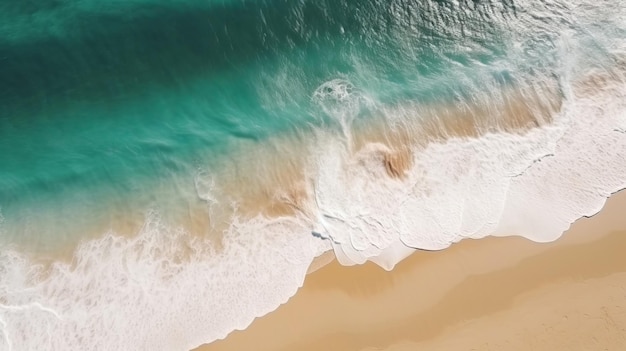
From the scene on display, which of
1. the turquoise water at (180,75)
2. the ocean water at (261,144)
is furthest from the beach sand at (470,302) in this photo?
the turquoise water at (180,75)

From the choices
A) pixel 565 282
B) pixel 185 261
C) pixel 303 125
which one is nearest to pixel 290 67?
pixel 303 125

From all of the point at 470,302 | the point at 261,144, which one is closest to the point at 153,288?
the point at 261,144

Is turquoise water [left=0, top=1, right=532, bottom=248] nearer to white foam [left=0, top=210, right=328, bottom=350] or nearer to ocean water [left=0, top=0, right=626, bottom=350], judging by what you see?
ocean water [left=0, top=0, right=626, bottom=350]

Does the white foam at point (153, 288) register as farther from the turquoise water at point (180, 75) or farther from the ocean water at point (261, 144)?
the turquoise water at point (180, 75)

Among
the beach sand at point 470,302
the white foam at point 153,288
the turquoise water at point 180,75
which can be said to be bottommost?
the beach sand at point 470,302

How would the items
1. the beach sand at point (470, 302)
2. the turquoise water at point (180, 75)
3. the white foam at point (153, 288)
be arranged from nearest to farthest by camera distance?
the beach sand at point (470, 302) < the white foam at point (153, 288) < the turquoise water at point (180, 75)

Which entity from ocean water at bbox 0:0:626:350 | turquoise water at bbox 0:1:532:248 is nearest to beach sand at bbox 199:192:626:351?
ocean water at bbox 0:0:626:350

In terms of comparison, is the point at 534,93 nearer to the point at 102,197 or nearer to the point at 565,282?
the point at 565,282
